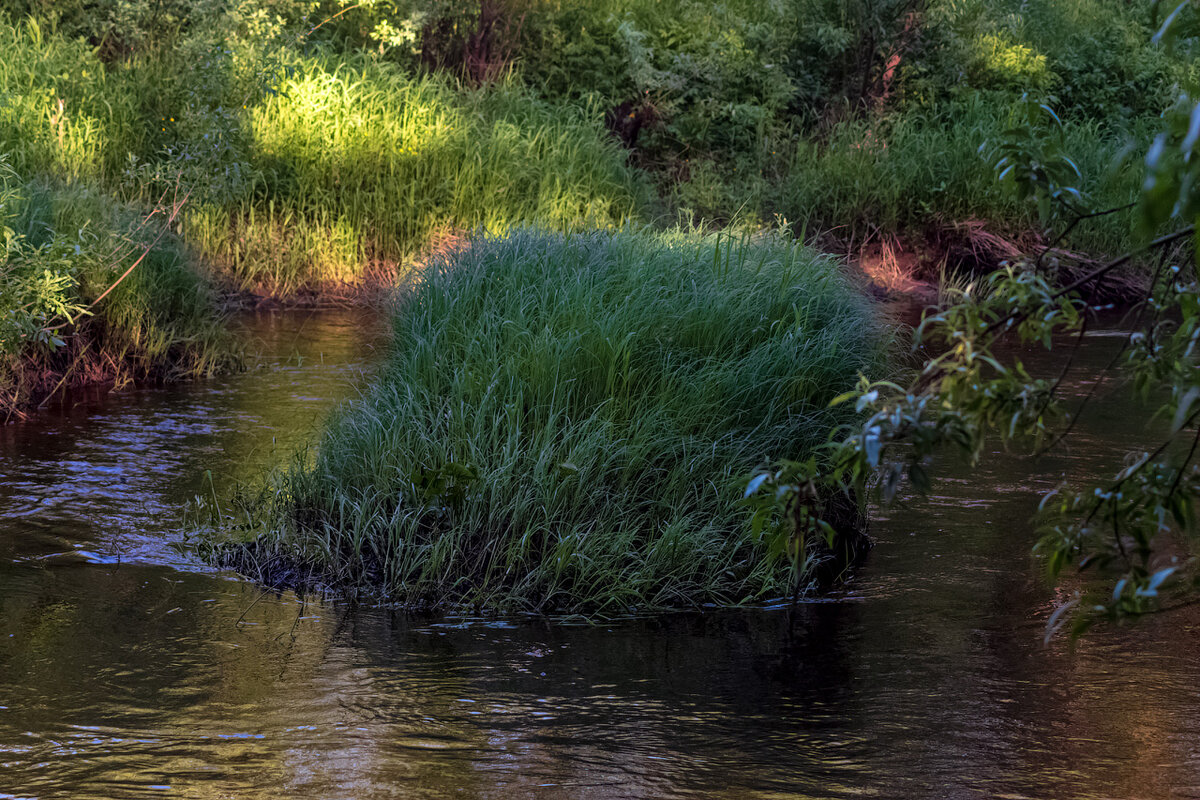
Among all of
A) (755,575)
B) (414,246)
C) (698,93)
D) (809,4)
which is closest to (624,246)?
(755,575)

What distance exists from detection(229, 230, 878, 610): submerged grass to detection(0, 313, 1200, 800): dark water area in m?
0.28

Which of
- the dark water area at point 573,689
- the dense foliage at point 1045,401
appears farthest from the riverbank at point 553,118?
the dense foliage at point 1045,401

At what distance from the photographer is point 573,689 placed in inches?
204

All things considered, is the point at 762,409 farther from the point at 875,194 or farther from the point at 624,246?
the point at 875,194

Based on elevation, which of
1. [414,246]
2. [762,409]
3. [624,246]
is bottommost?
[414,246]

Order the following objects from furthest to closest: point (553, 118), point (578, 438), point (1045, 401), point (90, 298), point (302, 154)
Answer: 1. point (553, 118)
2. point (302, 154)
3. point (90, 298)
4. point (578, 438)
5. point (1045, 401)

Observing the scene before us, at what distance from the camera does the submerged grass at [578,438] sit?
6211 mm

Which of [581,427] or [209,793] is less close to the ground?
[581,427]

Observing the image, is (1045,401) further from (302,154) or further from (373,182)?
(302,154)

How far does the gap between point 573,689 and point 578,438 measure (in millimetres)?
1691

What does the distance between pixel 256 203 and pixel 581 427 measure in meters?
8.94

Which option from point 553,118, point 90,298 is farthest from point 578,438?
point 553,118

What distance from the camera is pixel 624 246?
26.8 ft

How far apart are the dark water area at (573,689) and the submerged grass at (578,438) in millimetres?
280
